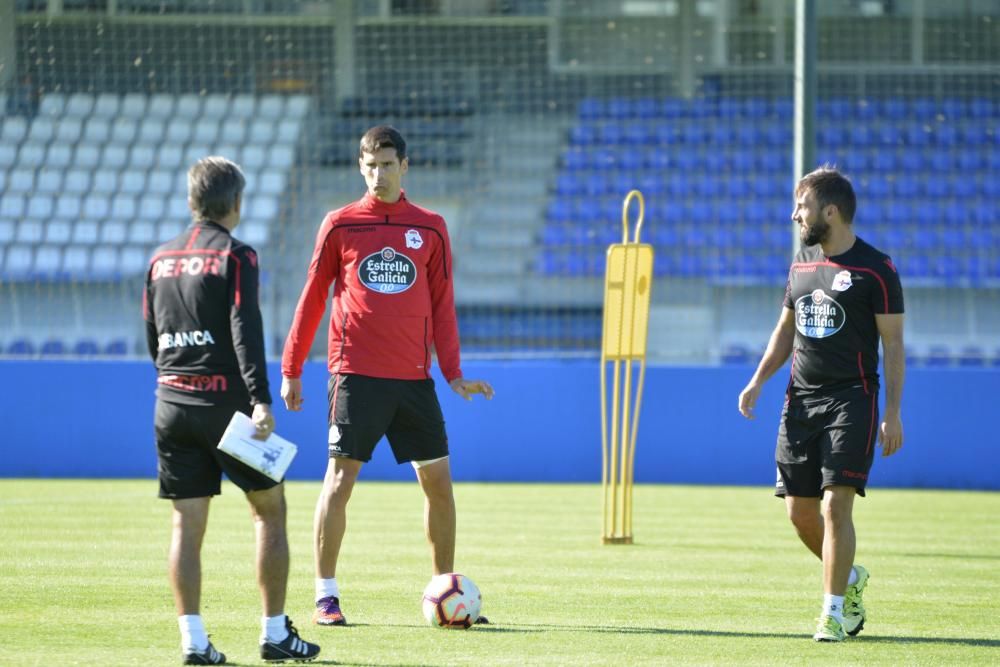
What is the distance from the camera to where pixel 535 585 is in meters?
7.11

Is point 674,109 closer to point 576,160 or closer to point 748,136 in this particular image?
point 748,136

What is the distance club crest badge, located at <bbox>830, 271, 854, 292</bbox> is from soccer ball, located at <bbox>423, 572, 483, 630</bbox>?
1858 millimetres

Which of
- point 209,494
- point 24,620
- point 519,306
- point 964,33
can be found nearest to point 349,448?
point 209,494

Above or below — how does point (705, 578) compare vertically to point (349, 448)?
below

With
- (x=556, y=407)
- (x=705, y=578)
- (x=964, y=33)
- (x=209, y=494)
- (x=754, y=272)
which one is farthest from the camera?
(x=964, y=33)

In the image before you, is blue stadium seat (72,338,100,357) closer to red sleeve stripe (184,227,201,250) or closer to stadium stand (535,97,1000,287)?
→ stadium stand (535,97,1000,287)

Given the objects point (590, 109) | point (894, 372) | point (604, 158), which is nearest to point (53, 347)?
point (604, 158)

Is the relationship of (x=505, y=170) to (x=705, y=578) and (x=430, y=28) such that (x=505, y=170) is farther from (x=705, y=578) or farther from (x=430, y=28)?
(x=705, y=578)

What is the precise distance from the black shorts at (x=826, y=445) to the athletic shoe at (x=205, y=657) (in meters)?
2.25

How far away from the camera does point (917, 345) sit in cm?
1697

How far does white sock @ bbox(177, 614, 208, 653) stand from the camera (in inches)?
187

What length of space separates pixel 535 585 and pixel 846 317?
2.25 m

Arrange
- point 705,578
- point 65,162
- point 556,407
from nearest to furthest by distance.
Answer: point 705,578 < point 556,407 < point 65,162

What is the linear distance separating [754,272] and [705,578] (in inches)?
401
